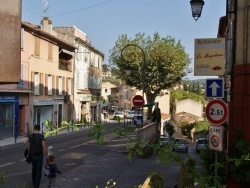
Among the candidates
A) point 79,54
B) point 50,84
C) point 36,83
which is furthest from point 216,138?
point 79,54

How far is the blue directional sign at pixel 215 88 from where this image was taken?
9.12m

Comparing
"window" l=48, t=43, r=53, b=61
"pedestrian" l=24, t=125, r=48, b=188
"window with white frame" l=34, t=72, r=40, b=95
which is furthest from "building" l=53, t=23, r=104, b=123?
"pedestrian" l=24, t=125, r=48, b=188

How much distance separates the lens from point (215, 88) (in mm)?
9211

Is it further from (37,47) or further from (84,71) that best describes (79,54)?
(37,47)

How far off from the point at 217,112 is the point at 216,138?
0.70 metres

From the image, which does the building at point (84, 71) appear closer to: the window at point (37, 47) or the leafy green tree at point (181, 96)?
the window at point (37, 47)

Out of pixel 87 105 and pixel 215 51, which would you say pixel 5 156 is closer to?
pixel 215 51

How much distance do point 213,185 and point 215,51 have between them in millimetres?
6528

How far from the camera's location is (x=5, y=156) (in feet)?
65.6

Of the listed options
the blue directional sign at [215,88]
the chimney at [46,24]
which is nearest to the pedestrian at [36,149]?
the blue directional sign at [215,88]

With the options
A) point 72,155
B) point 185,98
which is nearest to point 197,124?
point 185,98

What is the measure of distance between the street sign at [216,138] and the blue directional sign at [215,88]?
167cm

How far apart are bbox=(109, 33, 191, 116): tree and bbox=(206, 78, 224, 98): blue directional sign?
3641 centimetres

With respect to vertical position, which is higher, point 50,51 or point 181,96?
point 50,51
